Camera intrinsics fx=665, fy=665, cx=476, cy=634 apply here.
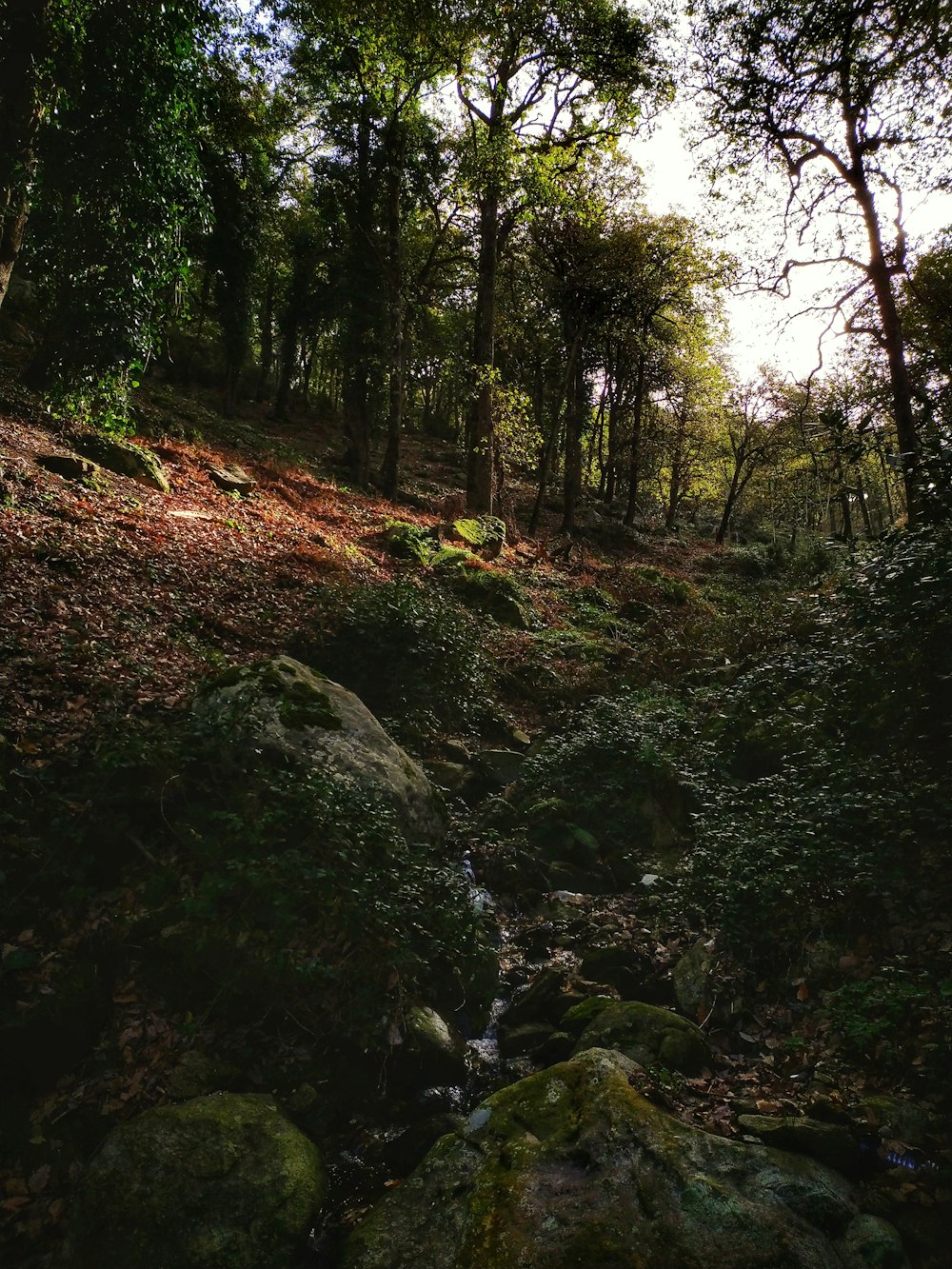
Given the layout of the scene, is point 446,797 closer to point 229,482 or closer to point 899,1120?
point 899,1120

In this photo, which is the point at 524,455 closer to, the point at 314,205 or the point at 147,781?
the point at 314,205

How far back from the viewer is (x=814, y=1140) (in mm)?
4113

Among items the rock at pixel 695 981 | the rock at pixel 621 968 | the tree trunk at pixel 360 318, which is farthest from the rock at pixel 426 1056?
the tree trunk at pixel 360 318

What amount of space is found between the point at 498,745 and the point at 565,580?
999 cm

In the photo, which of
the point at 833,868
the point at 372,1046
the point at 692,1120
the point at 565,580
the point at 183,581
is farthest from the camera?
the point at 565,580

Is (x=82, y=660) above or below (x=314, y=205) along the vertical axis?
below

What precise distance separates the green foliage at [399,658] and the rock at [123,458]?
222 inches

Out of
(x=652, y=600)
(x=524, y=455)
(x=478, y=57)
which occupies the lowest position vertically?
(x=652, y=600)

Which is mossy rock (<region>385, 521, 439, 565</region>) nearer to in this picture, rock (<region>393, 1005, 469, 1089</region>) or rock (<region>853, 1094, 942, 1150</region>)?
rock (<region>393, 1005, 469, 1089</region>)

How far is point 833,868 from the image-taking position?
614cm

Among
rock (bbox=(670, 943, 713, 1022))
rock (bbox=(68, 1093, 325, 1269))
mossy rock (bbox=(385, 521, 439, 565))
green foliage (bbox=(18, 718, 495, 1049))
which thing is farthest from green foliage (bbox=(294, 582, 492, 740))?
rock (bbox=(68, 1093, 325, 1269))

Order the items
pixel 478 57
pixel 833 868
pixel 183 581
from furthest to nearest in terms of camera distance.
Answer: pixel 478 57, pixel 183 581, pixel 833 868

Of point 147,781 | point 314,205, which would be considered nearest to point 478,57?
point 314,205

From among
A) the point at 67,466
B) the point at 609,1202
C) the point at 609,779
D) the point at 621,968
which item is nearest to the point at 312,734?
the point at 621,968
